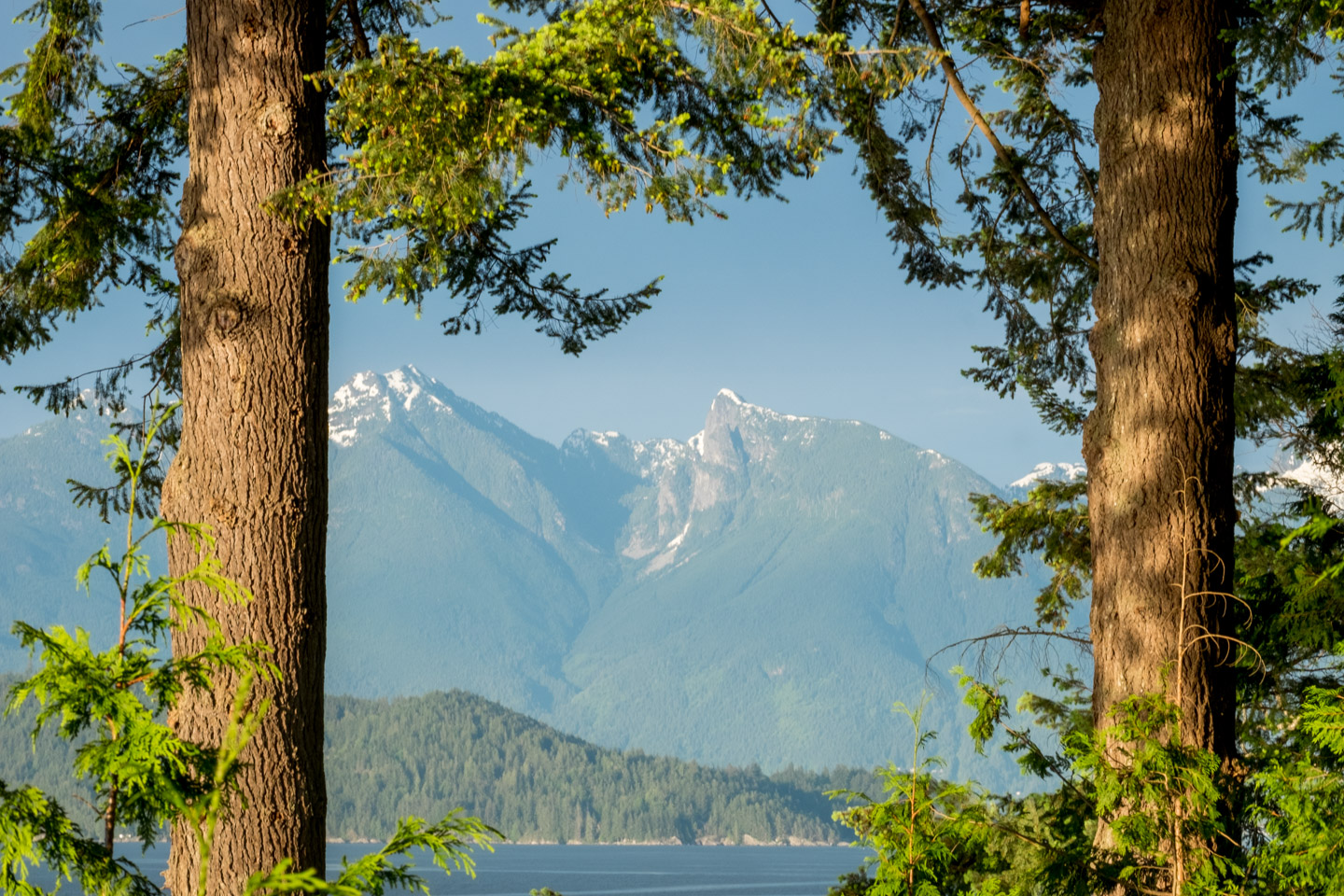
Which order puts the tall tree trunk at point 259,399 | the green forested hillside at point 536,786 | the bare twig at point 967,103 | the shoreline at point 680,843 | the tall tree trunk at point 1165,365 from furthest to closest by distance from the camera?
the green forested hillside at point 536,786, the shoreline at point 680,843, the bare twig at point 967,103, the tall tree trunk at point 1165,365, the tall tree trunk at point 259,399

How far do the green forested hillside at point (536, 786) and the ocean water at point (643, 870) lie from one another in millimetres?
3132

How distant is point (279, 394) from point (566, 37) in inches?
58.9

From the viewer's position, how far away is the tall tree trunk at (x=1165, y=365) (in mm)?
3766

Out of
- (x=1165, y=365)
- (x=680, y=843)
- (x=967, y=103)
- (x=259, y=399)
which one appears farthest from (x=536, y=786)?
(x=259, y=399)

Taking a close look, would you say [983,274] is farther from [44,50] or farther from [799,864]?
[799,864]

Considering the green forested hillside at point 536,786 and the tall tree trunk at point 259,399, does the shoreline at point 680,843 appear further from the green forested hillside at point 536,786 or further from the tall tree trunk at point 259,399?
the tall tree trunk at point 259,399

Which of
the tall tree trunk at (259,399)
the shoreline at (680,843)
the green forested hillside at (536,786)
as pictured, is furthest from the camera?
the green forested hillside at (536,786)

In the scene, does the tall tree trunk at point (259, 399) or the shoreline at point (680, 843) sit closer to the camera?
the tall tree trunk at point (259, 399)

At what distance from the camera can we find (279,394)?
3402 mm

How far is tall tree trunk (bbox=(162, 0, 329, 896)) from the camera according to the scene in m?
3.15

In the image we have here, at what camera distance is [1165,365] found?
12.8ft

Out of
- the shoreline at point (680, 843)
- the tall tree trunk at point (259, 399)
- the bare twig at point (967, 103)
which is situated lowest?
the shoreline at point (680, 843)

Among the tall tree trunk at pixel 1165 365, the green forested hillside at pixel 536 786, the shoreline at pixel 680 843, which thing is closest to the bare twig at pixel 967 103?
the tall tree trunk at pixel 1165 365

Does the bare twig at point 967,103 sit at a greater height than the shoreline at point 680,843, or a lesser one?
greater
